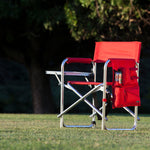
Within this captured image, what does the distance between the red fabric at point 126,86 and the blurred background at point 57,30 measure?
438 cm

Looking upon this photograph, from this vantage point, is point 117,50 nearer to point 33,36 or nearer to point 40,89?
point 33,36

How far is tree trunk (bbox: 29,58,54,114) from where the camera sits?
14.8 m

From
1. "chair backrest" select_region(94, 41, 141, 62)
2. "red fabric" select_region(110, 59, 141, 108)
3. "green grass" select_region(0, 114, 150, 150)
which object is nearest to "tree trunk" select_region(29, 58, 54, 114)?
"chair backrest" select_region(94, 41, 141, 62)

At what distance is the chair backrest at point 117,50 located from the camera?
21.9 feet

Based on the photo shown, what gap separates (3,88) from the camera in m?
22.3

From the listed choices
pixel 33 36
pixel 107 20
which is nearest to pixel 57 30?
pixel 33 36

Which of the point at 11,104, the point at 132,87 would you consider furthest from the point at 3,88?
the point at 132,87

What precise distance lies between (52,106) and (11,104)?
626 centimetres

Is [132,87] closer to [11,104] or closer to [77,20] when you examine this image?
[77,20]

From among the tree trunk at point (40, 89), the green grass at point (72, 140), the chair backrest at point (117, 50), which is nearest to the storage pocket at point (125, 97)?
the green grass at point (72, 140)

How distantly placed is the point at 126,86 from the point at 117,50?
0.96 metres

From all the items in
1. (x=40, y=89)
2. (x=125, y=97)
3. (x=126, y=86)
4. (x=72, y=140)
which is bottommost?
(x=40, y=89)

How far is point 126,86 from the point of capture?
6.12 m

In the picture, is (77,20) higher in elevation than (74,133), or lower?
higher
